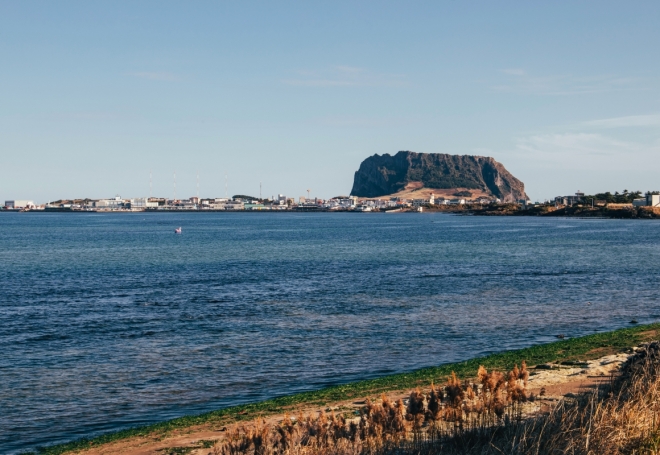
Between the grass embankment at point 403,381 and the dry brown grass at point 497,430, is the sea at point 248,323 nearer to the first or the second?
the grass embankment at point 403,381

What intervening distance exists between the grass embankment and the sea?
1.43m

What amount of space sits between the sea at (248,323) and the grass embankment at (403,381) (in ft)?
4.68

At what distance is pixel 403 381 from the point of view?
73.6ft

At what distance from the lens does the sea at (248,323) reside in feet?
74.0

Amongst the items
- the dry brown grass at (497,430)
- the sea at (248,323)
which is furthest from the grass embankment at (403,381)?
the dry brown grass at (497,430)

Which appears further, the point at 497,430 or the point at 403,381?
the point at 403,381

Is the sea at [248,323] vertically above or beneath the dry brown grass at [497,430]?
beneath

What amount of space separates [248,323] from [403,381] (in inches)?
576

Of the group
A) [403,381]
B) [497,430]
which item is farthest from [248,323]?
[497,430]

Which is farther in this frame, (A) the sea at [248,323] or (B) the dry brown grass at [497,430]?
(A) the sea at [248,323]

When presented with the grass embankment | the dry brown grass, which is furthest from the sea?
the dry brown grass

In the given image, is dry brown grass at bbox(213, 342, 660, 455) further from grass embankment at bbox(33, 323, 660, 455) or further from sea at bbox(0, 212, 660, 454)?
sea at bbox(0, 212, 660, 454)

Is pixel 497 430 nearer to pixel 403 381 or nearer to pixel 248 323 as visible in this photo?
pixel 403 381

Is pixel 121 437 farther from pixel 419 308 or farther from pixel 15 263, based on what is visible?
pixel 15 263
